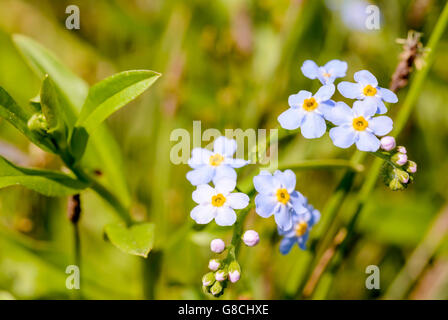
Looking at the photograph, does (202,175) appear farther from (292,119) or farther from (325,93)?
(325,93)

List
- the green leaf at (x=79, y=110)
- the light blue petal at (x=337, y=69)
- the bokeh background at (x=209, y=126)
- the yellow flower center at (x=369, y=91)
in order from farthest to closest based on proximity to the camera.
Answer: the bokeh background at (x=209, y=126)
the green leaf at (x=79, y=110)
the light blue petal at (x=337, y=69)
the yellow flower center at (x=369, y=91)

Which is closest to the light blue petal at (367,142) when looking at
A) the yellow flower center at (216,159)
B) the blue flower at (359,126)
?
the blue flower at (359,126)

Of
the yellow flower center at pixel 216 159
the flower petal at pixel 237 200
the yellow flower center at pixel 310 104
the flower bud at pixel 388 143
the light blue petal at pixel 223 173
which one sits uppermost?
the yellow flower center at pixel 310 104

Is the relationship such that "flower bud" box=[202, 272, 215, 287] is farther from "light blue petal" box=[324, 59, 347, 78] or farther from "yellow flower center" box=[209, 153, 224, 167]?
"light blue petal" box=[324, 59, 347, 78]

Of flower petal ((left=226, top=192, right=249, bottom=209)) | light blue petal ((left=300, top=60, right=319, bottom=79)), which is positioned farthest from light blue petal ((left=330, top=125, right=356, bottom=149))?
flower petal ((left=226, top=192, right=249, bottom=209))

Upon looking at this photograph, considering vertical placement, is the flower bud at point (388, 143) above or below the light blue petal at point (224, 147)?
below

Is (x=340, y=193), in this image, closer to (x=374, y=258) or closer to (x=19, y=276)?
(x=374, y=258)

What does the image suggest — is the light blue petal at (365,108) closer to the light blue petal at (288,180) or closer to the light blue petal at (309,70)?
the light blue petal at (309,70)

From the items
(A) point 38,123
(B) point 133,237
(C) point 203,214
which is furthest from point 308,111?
(A) point 38,123
